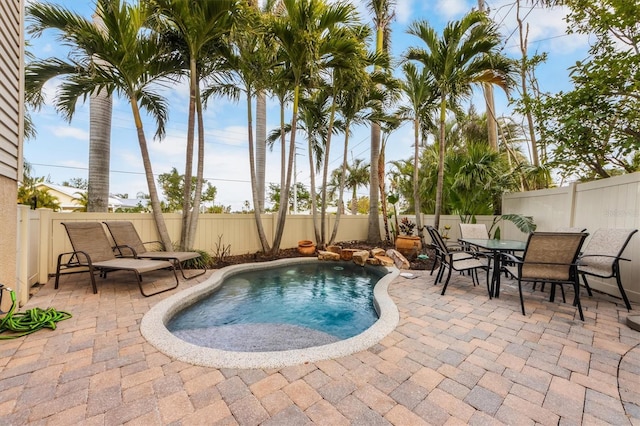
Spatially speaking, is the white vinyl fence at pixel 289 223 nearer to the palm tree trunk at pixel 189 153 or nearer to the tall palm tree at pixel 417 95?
the palm tree trunk at pixel 189 153

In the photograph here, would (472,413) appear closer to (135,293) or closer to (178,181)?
(135,293)

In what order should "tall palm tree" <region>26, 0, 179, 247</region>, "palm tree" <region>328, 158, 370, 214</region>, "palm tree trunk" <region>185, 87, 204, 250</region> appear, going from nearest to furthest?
1. "tall palm tree" <region>26, 0, 179, 247</region>
2. "palm tree trunk" <region>185, 87, 204, 250</region>
3. "palm tree" <region>328, 158, 370, 214</region>

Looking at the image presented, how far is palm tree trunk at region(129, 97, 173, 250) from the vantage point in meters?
5.16

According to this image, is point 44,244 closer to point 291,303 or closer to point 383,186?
point 291,303

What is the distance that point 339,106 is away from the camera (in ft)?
25.9

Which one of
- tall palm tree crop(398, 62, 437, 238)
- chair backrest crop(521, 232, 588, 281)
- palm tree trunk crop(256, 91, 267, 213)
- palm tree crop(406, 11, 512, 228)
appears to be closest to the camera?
chair backrest crop(521, 232, 588, 281)

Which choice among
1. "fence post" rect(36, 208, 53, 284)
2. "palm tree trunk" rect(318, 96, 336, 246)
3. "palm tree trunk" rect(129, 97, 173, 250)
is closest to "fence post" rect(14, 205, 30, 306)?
"fence post" rect(36, 208, 53, 284)

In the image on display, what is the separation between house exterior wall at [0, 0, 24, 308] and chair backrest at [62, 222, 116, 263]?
1.10m

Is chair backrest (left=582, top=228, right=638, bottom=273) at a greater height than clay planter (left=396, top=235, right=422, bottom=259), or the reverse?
chair backrest (left=582, top=228, right=638, bottom=273)

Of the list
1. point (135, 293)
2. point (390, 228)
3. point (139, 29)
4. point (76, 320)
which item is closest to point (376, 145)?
point (390, 228)

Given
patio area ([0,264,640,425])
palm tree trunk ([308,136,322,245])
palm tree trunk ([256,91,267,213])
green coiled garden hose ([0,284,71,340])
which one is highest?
palm tree trunk ([256,91,267,213])

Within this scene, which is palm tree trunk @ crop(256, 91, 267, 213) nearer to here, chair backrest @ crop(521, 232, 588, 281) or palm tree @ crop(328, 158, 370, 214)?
chair backrest @ crop(521, 232, 588, 281)

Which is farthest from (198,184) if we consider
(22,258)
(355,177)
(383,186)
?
(355,177)

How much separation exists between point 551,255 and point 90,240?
6.69m
